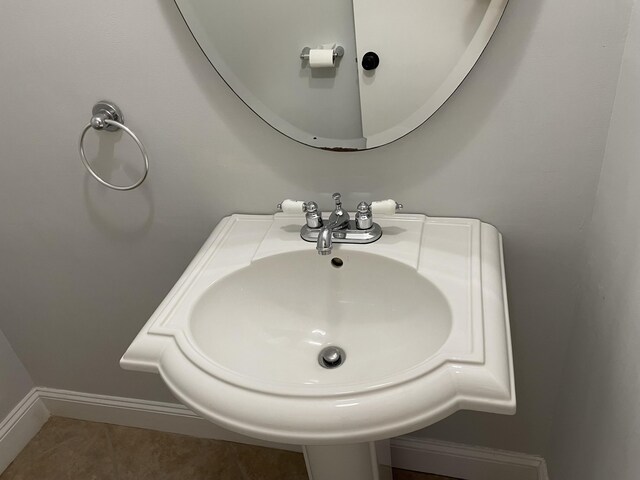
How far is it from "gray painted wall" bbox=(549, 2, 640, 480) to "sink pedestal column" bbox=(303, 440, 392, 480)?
0.42 metres

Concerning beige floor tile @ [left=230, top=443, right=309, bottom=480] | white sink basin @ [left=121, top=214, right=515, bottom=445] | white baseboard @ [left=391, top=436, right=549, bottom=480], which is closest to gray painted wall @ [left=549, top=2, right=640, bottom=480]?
white sink basin @ [left=121, top=214, right=515, bottom=445]

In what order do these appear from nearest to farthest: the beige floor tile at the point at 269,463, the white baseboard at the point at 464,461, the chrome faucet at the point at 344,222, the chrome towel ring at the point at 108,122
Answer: the chrome faucet at the point at 344,222, the chrome towel ring at the point at 108,122, the white baseboard at the point at 464,461, the beige floor tile at the point at 269,463

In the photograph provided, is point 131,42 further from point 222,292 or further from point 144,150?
point 222,292

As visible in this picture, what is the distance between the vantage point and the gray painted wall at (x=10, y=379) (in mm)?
1661

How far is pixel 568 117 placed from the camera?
35.7 inches

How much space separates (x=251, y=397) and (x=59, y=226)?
911mm

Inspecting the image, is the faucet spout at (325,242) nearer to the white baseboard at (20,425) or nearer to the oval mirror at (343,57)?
the oval mirror at (343,57)

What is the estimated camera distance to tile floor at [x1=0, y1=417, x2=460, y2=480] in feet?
5.16

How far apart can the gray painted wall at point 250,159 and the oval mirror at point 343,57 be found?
36 mm

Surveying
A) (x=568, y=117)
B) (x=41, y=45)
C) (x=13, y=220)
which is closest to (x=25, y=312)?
(x=13, y=220)

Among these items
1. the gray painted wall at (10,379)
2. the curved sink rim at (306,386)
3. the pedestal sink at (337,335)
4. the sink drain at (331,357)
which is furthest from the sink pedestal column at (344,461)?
the gray painted wall at (10,379)

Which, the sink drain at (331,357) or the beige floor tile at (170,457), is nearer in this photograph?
the sink drain at (331,357)

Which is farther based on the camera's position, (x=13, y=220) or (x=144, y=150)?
(x=13, y=220)

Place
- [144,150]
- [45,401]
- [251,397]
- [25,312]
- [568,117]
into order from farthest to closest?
[45,401] → [25,312] → [144,150] → [568,117] → [251,397]
